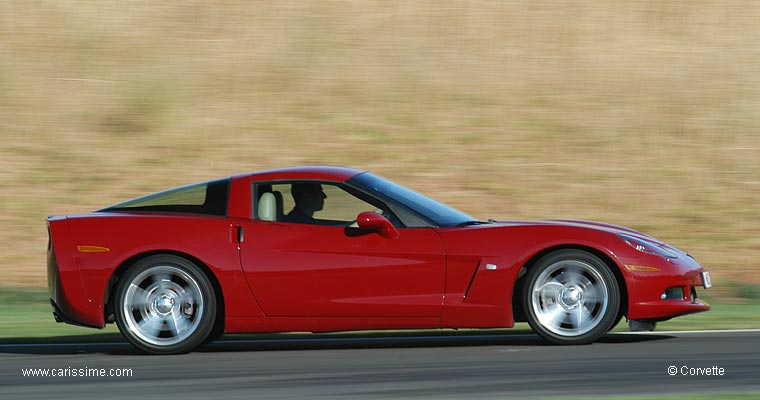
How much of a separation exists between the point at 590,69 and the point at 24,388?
15.2 metres

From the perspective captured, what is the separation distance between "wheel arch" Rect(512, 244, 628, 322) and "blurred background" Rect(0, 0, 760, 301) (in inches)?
253

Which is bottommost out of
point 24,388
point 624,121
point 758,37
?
point 24,388

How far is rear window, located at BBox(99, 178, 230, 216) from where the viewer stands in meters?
7.92

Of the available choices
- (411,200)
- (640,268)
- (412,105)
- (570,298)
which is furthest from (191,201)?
(412,105)

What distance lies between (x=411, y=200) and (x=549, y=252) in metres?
1.07

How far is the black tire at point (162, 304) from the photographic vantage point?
763 centimetres

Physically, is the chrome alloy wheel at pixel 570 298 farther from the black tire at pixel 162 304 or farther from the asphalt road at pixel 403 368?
the black tire at pixel 162 304

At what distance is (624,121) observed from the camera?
734 inches

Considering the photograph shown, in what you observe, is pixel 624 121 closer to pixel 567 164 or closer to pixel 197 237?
pixel 567 164

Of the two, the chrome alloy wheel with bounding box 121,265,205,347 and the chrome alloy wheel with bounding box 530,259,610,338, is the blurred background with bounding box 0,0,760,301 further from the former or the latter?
the chrome alloy wheel with bounding box 530,259,610,338

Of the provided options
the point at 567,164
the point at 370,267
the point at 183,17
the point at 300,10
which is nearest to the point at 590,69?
the point at 567,164

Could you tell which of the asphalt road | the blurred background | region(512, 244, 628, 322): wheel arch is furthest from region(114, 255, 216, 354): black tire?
the blurred background

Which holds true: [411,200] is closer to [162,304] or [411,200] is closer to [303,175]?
[303,175]

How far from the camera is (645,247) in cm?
770
